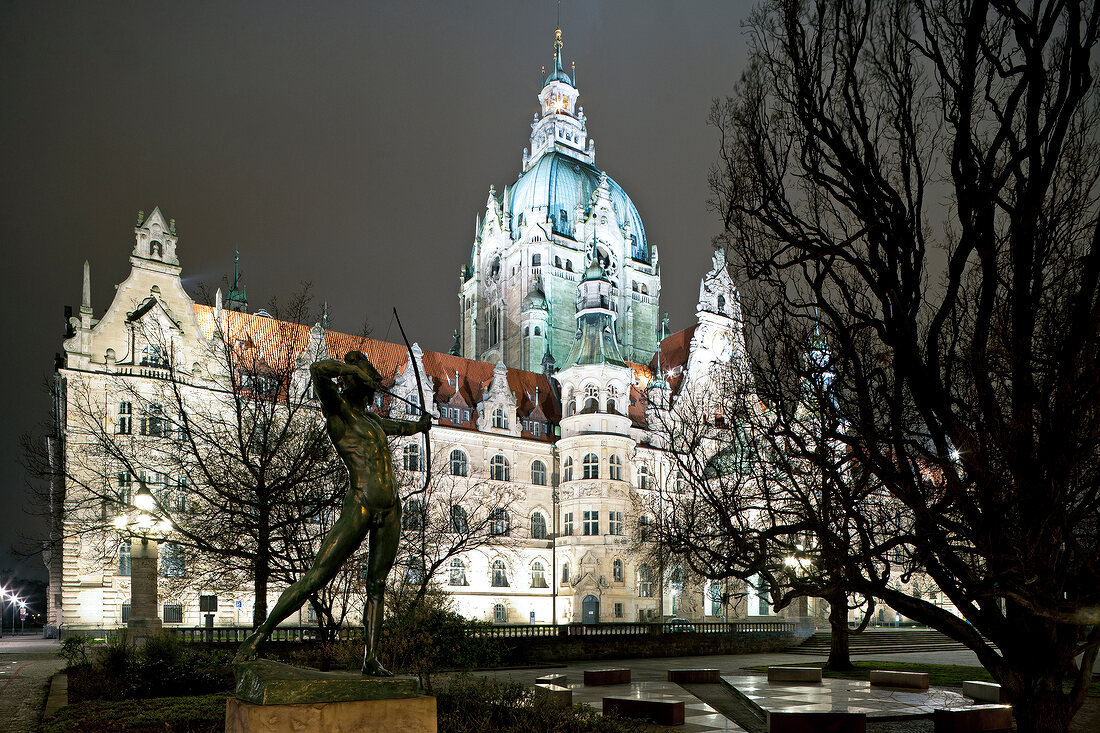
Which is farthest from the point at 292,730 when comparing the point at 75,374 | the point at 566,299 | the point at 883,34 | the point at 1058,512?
the point at 566,299

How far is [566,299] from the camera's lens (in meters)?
85.7

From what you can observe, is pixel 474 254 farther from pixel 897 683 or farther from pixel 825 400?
pixel 825 400

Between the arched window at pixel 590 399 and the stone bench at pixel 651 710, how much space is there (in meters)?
47.7

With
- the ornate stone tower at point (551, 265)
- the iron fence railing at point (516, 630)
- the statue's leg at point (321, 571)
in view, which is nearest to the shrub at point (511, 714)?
the iron fence railing at point (516, 630)

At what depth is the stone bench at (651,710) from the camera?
14578mm

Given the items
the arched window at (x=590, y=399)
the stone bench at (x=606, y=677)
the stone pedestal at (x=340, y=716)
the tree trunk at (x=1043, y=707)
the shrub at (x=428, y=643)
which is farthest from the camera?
the arched window at (x=590, y=399)

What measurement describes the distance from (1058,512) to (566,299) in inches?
3034

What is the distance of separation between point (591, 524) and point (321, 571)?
2119 inches

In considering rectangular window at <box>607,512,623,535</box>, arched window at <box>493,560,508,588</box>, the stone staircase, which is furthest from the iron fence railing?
arched window at <box>493,560,508,588</box>

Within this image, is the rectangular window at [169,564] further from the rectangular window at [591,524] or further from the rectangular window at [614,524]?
the rectangular window at [614,524]

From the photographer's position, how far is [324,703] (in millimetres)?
7090

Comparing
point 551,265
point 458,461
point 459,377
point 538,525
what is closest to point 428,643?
point 458,461

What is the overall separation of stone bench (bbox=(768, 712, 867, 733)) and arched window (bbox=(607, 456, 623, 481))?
48040 millimetres

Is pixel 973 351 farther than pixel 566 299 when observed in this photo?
No
